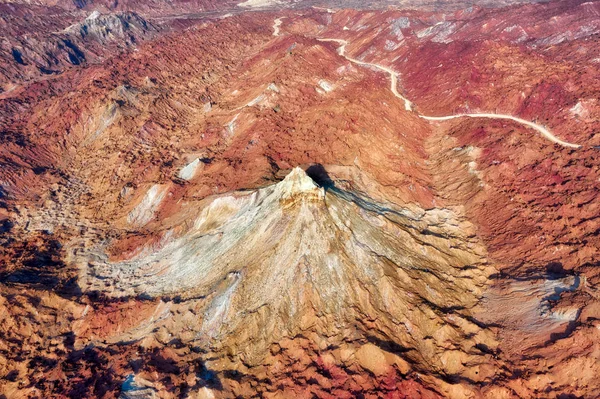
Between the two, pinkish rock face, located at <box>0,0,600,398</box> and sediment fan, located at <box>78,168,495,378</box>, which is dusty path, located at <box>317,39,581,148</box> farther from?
sediment fan, located at <box>78,168,495,378</box>

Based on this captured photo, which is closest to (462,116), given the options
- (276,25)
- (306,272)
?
(306,272)

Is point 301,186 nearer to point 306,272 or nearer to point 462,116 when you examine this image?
point 306,272

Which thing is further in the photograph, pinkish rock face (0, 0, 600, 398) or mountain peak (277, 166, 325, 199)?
mountain peak (277, 166, 325, 199)

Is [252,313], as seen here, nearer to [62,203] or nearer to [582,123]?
[62,203]

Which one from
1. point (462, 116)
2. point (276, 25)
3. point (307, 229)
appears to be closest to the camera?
point (307, 229)

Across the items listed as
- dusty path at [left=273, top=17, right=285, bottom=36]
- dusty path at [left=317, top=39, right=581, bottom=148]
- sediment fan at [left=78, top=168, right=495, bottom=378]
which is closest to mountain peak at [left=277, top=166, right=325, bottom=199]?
sediment fan at [left=78, top=168, right=495, bottom=378]

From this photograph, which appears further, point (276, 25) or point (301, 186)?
point (276, 25)

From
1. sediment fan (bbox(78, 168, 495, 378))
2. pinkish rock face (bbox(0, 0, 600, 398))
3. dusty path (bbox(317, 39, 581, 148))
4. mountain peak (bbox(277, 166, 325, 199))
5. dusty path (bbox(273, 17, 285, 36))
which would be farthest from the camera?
dusty path (bbox(273, 17, 285, 36))

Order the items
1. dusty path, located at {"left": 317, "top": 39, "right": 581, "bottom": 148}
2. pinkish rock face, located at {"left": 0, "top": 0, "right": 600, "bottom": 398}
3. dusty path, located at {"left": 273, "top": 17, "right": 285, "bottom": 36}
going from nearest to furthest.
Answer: pinkish rock face, located at {"left": 0, "top": 0, "right": 600, "bottom": 398} → dusty path, located at {"left": 317, "top": 39, "right": 581, "bottom": 148} → dusty path, located at {"left": 273, "top": 17, "right": 285, "bottom": 36}

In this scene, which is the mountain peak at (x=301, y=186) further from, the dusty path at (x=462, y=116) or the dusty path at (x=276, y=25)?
the dusty path at (x=276, y=25)
